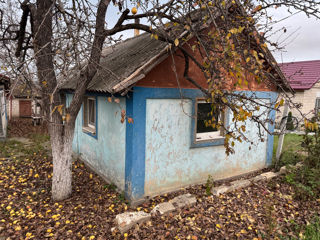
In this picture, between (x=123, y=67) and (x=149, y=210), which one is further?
(x=123, y=67)

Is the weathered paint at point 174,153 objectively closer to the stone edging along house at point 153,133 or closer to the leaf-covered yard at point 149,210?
the stone edging along house at point 153,133

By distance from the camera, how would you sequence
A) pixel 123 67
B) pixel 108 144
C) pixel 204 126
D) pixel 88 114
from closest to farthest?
pixel 123 67, pixel 108 144, pixel 204 126, pixel 88 114

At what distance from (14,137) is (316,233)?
1276 centimetres

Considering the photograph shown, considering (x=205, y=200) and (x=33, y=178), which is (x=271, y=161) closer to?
(x=205, y=200)

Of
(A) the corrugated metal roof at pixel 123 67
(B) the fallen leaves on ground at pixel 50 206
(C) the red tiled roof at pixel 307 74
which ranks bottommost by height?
(B) the fallen leaves on ground at pixel 50 206

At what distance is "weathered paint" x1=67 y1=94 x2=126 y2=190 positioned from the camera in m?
4.93

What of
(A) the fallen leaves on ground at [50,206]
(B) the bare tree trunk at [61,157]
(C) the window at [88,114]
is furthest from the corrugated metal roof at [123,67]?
(A) the fallen leaves on ground at [50,206]

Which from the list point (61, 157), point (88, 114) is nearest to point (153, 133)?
point (61, 157)

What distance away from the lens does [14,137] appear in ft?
36.1

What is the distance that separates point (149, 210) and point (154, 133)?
1647 mm

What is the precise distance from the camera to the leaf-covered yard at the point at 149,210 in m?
3.65

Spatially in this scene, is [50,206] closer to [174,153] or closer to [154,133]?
[154,133]

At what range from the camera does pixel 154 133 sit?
4.75m

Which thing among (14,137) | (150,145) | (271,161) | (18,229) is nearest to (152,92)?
(150,145)
